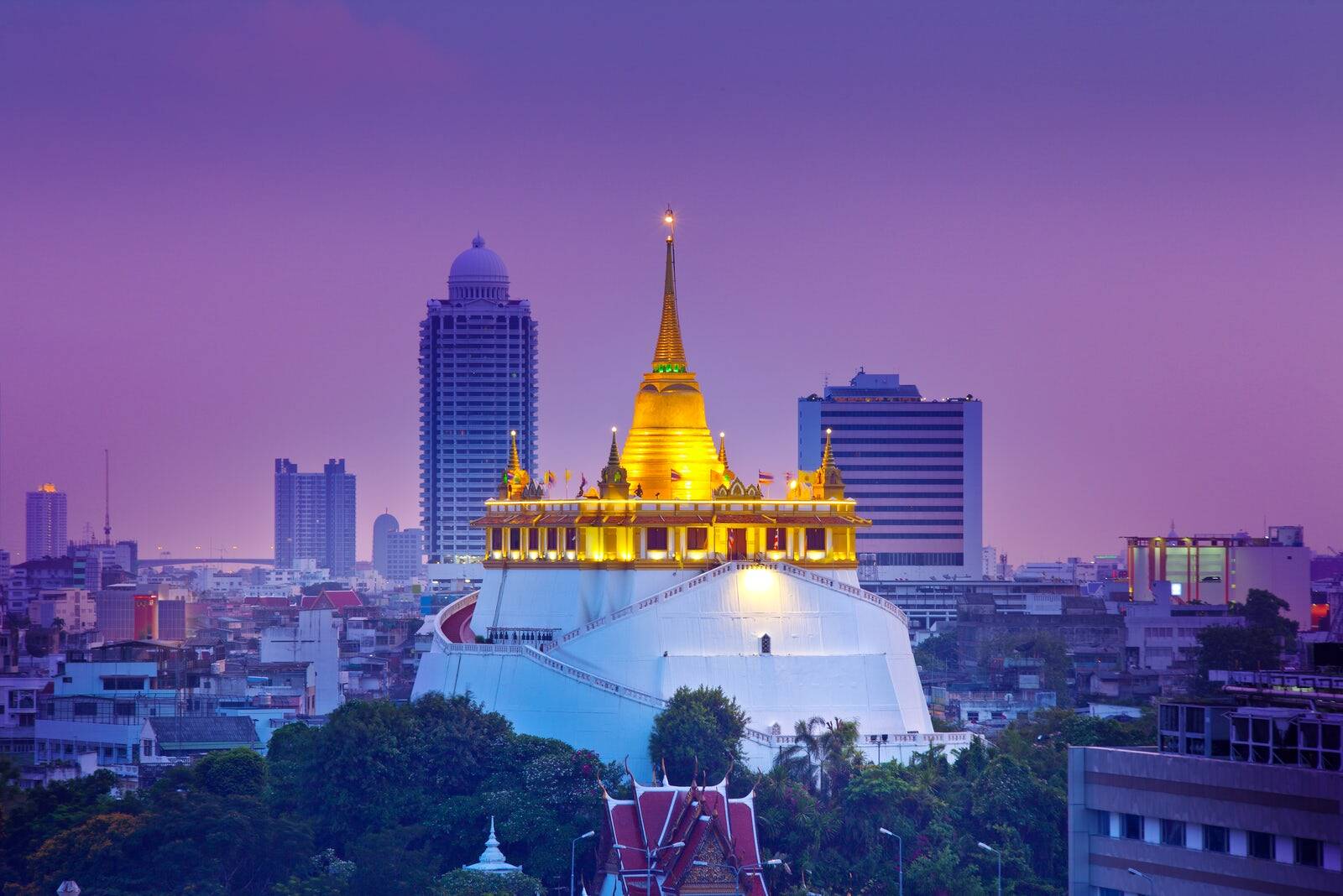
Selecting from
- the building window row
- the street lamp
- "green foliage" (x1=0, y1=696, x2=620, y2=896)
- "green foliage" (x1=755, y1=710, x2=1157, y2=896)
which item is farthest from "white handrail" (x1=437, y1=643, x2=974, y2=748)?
the building window row

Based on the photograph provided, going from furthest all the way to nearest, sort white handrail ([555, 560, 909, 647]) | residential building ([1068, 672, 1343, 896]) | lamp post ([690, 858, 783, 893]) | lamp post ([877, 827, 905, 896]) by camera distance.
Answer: white handrail ([555, 560, 909, 647]) < lamp post ([877, 827, 905, 896]) < lamp post ([690, 858, 783, 893]) < residential building ([1068, 672, 1343, 896])

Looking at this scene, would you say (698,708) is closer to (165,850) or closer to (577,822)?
(577,822)

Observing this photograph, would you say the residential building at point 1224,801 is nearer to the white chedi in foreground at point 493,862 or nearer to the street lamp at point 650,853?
the street lamp at point 650,853

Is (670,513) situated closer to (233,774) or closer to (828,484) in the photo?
(828,484)

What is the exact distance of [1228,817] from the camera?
9825cm

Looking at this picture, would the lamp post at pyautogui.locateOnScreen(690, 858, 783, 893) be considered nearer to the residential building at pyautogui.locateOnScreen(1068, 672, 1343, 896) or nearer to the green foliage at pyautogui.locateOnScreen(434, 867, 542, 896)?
the green foliage at pyautogui.locateOnScreen(434, 867, 542, 896)

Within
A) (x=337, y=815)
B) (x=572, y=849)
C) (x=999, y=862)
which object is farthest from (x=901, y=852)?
(x=337, y=815)

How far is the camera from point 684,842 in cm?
13325

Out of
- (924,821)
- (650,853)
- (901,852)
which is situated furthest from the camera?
(924,821)

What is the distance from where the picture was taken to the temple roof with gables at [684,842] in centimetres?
13250

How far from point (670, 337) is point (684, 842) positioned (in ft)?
146

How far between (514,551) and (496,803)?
73.4 feet

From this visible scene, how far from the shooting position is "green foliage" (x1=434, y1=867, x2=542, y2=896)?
134 meters

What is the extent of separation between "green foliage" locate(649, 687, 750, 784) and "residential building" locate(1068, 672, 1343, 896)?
4308cm
